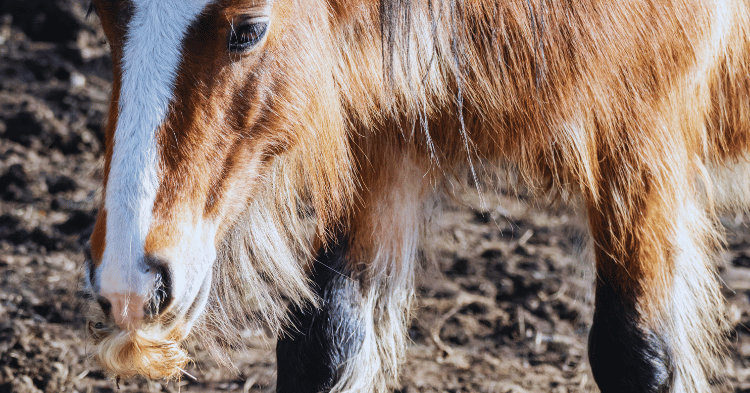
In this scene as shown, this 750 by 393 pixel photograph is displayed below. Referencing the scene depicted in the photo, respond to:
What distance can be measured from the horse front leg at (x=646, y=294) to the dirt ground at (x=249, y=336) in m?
0.25

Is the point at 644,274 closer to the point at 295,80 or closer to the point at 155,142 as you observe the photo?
the point at 295,80

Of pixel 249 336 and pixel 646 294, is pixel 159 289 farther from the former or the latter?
pixel 249 336

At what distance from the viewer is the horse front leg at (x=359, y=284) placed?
198cm

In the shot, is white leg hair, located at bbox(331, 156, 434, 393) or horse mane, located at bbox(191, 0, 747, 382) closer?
horse mane, located at bbox(191, 0, 747, 382)

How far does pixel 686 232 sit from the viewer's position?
1836 mm

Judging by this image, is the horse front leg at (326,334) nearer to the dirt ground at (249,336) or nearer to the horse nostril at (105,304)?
the dirt ground at (249,336)

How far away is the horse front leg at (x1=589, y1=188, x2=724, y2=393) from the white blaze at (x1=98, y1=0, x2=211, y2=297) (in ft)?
3.67

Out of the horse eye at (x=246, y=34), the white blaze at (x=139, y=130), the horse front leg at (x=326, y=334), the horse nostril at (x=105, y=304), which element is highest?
the horse eye at (x=246, y=34)

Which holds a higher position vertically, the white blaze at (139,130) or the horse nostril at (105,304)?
the white blaze at (139,130)

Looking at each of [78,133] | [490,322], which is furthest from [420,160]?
[78,133]

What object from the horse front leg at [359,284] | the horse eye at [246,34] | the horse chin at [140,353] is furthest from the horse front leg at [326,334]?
the horse eye at [246,34]

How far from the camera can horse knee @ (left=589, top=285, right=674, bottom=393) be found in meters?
1.80

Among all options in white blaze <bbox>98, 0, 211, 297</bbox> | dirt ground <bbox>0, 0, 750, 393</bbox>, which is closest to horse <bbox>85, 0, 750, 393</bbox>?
white blaze <bbox>98, 0, 211, 297</bbox>

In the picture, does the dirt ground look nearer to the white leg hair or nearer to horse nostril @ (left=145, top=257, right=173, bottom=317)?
the white leg hair
